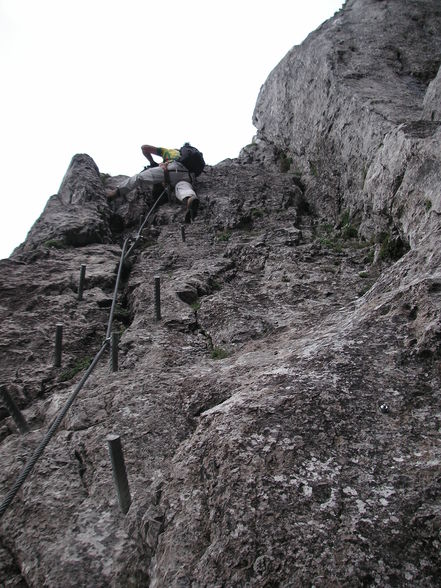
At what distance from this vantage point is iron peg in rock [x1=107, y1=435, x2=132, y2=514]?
501 cm

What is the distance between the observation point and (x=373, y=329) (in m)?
6.59

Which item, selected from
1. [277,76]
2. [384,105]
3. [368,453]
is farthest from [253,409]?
[277,76]

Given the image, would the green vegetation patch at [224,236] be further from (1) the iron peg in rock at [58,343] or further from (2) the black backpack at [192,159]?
(1) the iron peg in rock at [58,343]

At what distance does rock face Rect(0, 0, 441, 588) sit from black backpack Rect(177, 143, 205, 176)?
13.1 feet

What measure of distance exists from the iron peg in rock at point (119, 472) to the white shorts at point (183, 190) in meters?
13.6

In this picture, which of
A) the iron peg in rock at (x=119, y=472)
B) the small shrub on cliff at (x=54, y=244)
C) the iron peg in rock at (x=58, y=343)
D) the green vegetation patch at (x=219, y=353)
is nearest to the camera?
the iron peg in rock at (x=119, y=472)

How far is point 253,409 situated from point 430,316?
2.85 meters

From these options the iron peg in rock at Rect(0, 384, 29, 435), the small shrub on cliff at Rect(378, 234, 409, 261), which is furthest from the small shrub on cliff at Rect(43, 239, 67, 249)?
the small shrub on cliff at Rect(378, 234, 409, 261)

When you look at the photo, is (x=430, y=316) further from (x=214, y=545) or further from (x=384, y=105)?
(x=384, y=105)

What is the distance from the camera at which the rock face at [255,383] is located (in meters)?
4.29

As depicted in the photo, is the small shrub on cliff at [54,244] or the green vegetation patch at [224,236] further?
the green vegetation patch at [224,236]

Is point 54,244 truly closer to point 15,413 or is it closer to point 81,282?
point 81,282

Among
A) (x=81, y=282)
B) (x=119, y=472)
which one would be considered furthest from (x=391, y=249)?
(x=119, y=472)

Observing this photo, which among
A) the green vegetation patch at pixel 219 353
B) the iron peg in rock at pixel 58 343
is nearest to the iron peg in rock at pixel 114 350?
the iron peg in rock at pixel 58 343
